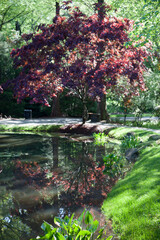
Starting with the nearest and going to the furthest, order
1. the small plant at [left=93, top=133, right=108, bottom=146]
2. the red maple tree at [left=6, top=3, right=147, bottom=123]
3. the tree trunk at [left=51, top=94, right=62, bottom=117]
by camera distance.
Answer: the red maple tree at [left=6, top=3, right=147, bottom=123]
the small plant at [left=93, top=133, right=108, bottom=146]
the tree trunk at [left=51, top=94, right=62, bottom=117]

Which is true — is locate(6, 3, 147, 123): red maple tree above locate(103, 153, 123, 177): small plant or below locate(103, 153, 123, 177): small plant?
above

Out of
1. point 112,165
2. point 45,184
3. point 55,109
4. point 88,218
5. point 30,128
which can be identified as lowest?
point 45,184

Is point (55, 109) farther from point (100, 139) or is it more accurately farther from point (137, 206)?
point (137, 206)

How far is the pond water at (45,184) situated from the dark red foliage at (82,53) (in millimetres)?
3373

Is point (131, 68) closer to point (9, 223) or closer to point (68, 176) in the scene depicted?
point (68, 176)

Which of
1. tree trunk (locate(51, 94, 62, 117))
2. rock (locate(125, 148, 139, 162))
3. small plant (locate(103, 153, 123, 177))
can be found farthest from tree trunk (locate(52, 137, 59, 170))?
tree trunk (locate(51, 94, 62, 117))

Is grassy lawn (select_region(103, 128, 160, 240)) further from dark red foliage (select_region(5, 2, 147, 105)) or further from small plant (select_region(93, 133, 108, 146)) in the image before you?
dark red foliage (select_region(5, 2, 147, 105))

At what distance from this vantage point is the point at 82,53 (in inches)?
573

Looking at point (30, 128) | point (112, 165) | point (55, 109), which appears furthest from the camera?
point (55, 109)

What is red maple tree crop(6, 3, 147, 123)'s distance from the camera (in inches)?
511

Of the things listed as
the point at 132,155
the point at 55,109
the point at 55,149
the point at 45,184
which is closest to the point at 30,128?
the point at 55,149

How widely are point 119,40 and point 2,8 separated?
2080 centimetres

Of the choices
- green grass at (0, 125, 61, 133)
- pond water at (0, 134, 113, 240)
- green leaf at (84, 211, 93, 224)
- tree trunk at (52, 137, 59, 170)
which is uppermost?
green grass at (0, 125, 61, 133)

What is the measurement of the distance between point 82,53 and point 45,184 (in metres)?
9.02
